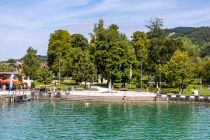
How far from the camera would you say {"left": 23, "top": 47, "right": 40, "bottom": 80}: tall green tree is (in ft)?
455

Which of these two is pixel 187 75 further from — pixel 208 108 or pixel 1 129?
pixel 1 129

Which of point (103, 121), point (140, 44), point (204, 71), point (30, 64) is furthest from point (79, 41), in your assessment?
point (103, 121)

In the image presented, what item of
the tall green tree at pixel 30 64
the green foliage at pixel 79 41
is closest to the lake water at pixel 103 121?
the tall green tree at pixel 30 64

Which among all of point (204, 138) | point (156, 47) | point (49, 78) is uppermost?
point (156, 47)

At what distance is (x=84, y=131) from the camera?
52.2 m

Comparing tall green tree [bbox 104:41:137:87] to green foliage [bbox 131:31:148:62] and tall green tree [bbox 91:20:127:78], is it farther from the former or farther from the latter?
green foliage [bbox 131:31:148:62]

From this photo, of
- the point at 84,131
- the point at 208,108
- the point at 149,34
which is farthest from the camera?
the point at 149,34

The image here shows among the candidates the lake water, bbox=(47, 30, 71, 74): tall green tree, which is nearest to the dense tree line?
bbox=(47, 30, 71, 74): tall green tree

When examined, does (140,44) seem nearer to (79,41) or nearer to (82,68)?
(79,41)

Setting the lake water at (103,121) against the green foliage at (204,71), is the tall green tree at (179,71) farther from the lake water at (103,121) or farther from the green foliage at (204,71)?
the green foliage at (204,71)

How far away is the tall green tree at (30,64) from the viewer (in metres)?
139

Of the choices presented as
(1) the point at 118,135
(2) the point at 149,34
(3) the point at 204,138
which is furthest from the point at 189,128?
(2) the point at 149,34

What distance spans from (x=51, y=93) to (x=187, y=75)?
3138 cm

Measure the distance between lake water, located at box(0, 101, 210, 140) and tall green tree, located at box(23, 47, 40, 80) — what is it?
53344 millimetres
